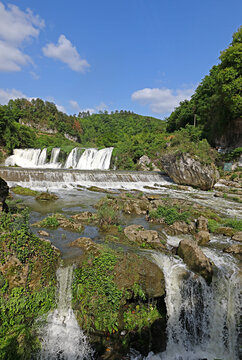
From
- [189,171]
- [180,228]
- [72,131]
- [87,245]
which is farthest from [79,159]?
[72,131]

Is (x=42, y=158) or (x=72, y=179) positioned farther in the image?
(x=42, y=158)

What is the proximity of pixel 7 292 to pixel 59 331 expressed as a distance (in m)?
1.31

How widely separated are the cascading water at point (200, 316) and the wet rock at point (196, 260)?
18 cm

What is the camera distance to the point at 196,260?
17.0 feet

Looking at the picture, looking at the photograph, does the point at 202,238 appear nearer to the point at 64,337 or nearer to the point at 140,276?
the point at 140,276

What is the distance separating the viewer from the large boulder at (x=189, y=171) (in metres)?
18.0

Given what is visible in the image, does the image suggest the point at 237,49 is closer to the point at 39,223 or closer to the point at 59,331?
the point at 39,223

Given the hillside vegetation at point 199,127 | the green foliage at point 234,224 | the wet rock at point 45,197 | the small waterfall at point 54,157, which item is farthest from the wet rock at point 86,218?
the small waterfall at point 54,157

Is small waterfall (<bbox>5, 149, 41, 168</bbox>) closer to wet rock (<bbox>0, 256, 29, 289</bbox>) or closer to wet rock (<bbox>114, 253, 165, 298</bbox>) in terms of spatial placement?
wet rock (<bbox>0, 256, 29, 289</bbox>)

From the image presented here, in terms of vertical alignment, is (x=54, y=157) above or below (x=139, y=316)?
above

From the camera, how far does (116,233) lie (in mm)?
7383

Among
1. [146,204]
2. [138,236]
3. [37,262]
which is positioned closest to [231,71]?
[146,204]

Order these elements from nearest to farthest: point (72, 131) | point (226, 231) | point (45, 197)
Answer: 1. point (226, 231)
2. point (45, 197)
3. point (72, 131)

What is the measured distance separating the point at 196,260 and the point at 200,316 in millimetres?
1227
